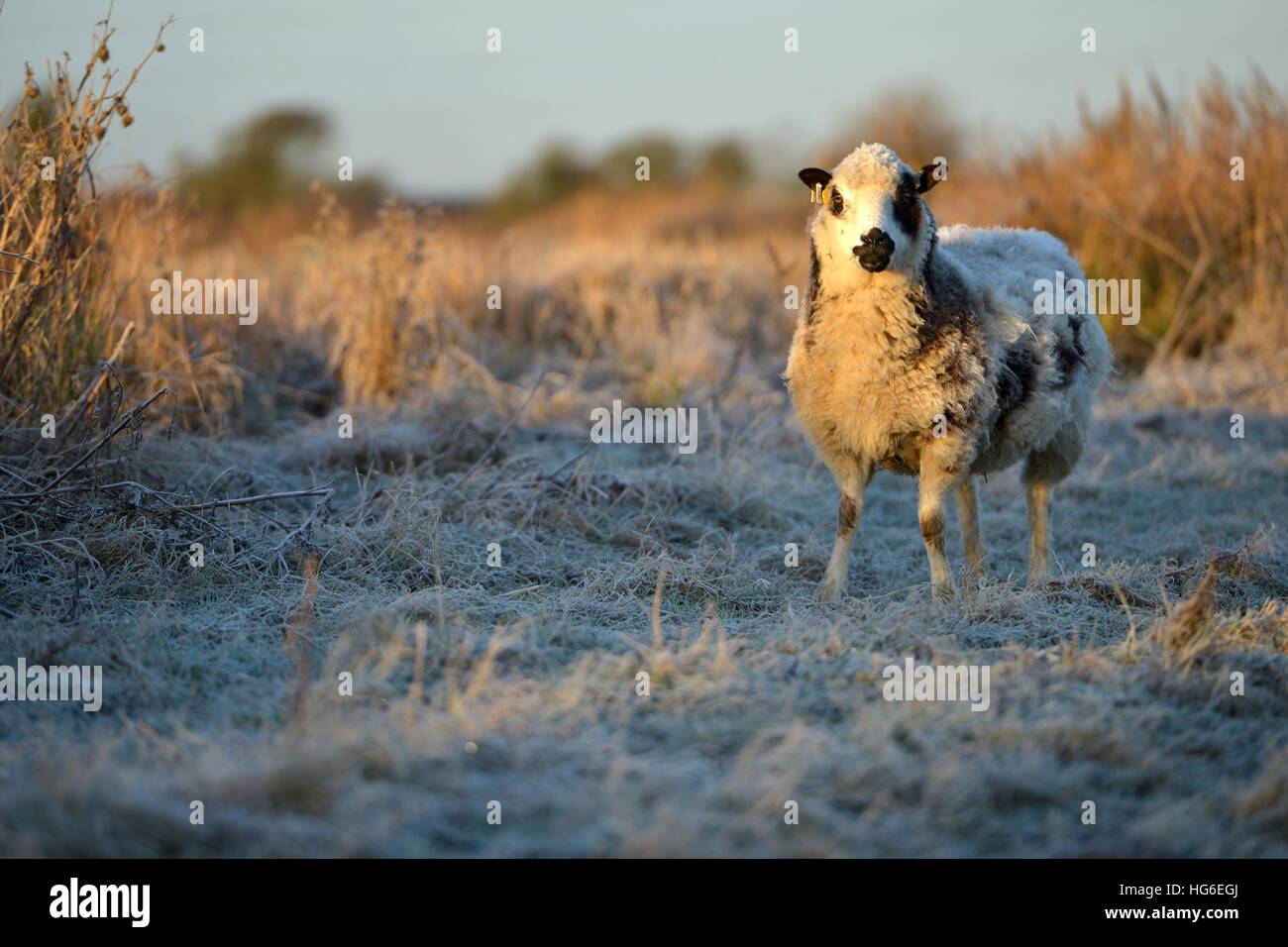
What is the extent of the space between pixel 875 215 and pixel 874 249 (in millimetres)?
152

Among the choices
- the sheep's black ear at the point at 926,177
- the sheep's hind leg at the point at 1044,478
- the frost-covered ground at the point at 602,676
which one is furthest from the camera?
the sheep's hind leg at the point at 1044,478

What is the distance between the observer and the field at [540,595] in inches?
117

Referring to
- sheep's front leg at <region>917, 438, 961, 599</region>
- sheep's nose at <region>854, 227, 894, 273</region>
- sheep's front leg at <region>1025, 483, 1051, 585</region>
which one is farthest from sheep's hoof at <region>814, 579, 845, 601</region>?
sheep's nose at <region>854, 227, 894, 273</region>

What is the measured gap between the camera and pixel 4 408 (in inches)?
214

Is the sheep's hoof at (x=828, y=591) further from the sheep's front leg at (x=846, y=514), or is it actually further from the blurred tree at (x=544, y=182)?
the blurred tree at (x=544, y=182)

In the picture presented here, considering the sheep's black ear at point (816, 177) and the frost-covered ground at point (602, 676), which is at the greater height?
the sheep's black ear at point (816, 177)

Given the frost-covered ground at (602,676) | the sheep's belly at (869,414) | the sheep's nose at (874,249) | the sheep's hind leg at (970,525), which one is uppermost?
the sheep's nose at (874,249)

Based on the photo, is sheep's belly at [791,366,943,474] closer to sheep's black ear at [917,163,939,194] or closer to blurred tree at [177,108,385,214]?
sheep's black ear at [917,163,939,194]

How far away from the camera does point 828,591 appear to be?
516 cm

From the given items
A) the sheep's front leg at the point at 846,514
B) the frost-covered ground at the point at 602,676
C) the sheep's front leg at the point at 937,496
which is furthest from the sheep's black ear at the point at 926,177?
the frost-covered ground at the point at 602,676

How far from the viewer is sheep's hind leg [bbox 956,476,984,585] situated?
225 inches

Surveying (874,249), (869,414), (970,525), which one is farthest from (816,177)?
(970,525)
